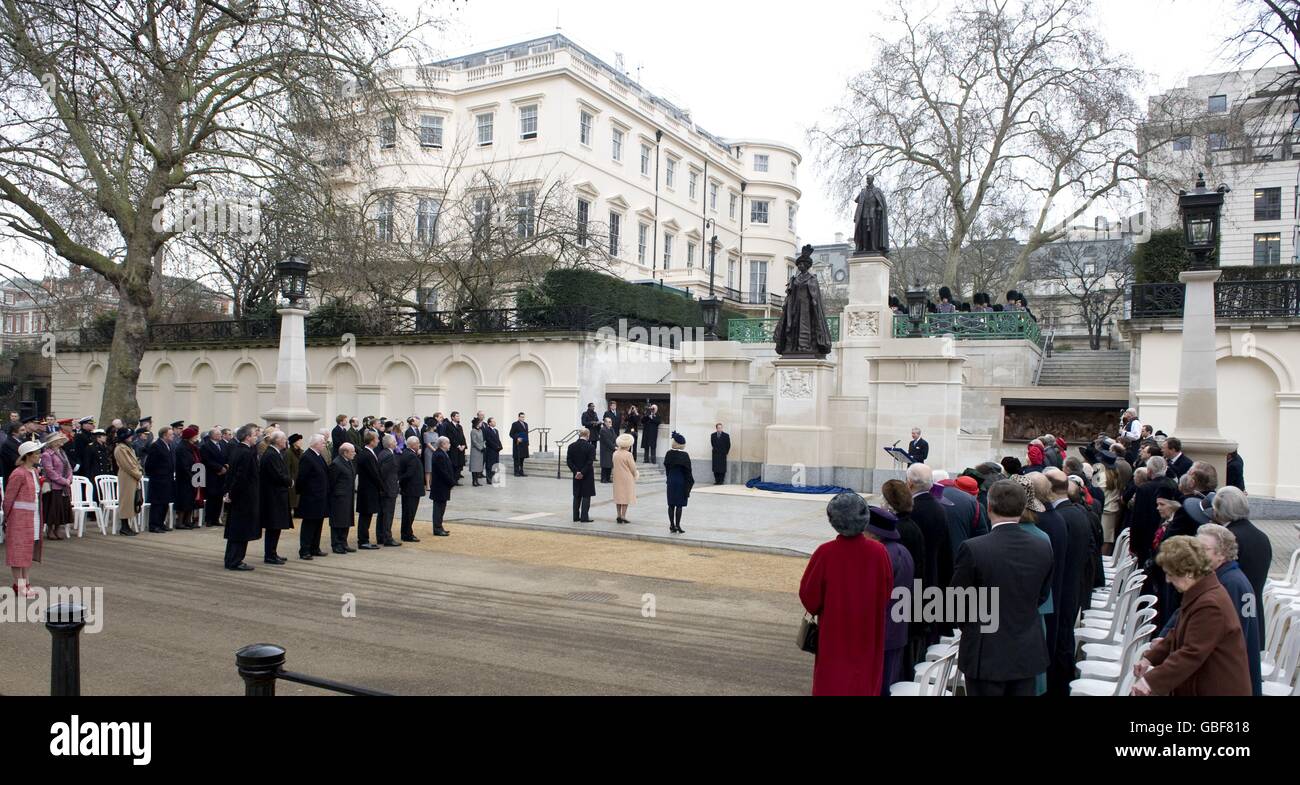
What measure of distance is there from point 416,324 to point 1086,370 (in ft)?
78.9

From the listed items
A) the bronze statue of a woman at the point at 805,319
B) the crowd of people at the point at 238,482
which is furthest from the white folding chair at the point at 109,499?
the bronze statue of a woman at the point at 805,319

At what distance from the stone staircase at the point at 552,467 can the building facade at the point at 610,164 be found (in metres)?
9.78

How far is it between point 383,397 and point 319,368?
363cm

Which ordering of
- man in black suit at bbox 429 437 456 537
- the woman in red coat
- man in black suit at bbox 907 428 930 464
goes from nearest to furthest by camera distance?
the woman in red coat
man in black suit at bbox 429 437 456 537
man in black suit at bbox 907 428 930 464

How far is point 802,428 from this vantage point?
65.7 feet

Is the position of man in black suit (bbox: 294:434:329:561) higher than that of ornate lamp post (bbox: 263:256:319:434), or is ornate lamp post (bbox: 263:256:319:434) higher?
ornate lamp post (bbox: 263:256:319:434)

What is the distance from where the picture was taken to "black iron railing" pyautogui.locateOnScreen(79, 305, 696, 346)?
27156 mm

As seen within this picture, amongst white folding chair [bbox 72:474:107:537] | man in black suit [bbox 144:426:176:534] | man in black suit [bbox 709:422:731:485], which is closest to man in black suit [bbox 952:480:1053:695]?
man in black suit [bbox 144:426:176:534]

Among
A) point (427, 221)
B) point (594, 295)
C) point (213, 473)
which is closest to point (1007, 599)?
point (213, 473)

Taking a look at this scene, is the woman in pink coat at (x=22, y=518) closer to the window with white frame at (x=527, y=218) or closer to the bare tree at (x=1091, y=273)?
the window with white frame at (x=527, y=218)

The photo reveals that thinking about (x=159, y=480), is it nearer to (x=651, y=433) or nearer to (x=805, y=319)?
(x=651, y=433)

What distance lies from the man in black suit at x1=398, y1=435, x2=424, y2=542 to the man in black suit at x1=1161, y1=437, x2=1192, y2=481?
10707 millimetres

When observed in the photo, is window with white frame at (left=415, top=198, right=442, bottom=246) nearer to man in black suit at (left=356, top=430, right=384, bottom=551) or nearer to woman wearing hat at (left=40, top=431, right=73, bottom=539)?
man in black suit at (left=356, top=430, right=384, bottom=551)
